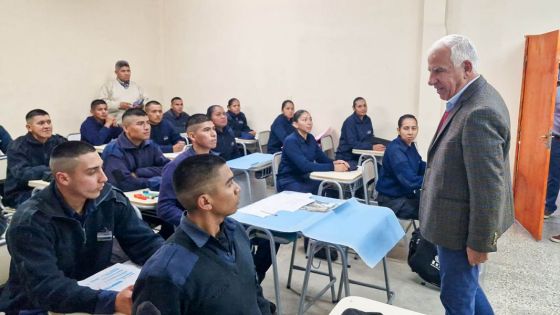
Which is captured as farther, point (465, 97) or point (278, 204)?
point (278, 204)

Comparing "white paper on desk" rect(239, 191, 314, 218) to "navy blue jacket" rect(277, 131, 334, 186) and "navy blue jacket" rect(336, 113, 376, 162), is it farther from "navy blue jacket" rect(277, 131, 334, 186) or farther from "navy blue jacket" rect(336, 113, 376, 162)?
"navy blue jacket" rect(336, 113, 376, 162)

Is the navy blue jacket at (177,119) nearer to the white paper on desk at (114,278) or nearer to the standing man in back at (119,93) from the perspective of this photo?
the standing man in back at (119,93)

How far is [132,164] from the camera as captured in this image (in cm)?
346

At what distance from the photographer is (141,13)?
7.30 m

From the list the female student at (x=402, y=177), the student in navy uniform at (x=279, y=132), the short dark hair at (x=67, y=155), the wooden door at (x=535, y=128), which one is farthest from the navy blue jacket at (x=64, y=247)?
the student in navy uniform at (x=279, y=132)

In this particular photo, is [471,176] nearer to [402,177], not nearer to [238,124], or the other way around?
[402,177]

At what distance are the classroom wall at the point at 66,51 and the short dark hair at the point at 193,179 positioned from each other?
205 inches

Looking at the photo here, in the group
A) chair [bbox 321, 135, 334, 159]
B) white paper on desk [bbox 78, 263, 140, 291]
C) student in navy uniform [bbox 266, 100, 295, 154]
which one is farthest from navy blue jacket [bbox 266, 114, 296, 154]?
white paper on desk [bbox 78, 263, 140, 291]

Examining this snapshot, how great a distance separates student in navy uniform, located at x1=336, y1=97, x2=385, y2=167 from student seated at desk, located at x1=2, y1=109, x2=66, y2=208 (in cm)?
342

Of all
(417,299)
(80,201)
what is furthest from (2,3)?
(417,299)

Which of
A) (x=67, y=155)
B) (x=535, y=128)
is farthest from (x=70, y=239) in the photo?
(x=535, y=128)

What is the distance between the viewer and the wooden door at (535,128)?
13.1ft

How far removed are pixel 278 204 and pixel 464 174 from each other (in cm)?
123

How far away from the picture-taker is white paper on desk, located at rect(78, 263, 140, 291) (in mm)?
1625
